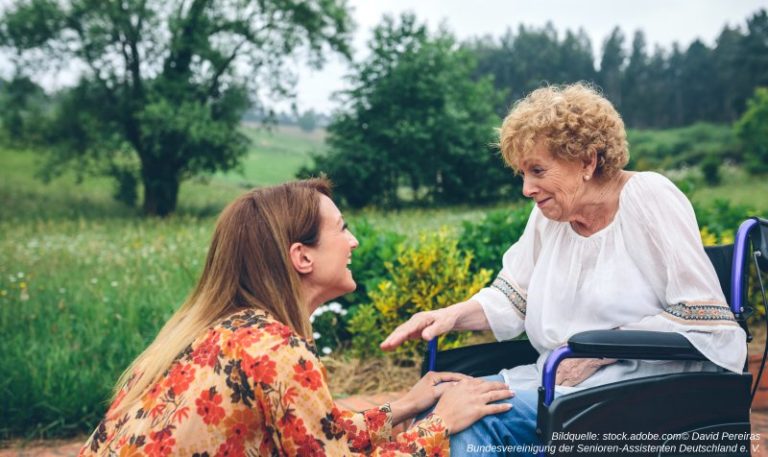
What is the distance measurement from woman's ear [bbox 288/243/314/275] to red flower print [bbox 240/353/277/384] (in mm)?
336

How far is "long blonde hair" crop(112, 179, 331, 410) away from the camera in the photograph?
66.2 inches

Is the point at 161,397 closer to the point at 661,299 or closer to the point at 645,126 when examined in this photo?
the point at 661,299

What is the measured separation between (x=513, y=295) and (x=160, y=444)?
1405 mm

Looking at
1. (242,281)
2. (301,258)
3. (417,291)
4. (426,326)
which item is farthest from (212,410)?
(417,291)

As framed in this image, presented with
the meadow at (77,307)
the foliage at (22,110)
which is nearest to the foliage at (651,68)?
the foliage at (22,110)

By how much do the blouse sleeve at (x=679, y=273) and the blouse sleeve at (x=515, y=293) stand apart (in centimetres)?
41

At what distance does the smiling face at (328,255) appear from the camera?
186cm

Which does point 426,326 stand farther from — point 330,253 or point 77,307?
point 77,307

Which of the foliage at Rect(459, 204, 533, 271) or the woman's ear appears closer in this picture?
the woman's ear

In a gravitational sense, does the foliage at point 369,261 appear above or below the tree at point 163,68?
below

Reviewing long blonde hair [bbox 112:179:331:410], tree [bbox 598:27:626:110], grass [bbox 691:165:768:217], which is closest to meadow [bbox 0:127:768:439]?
long blonde hair [bbox 112:179:331:410]

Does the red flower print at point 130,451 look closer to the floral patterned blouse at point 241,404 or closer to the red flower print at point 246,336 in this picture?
the floral patterned blouse at point 241,404

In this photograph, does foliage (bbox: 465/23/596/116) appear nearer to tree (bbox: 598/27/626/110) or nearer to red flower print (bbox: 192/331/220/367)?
tree (bbox: 598/27/626/110)

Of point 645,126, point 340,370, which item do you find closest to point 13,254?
point 340,370
